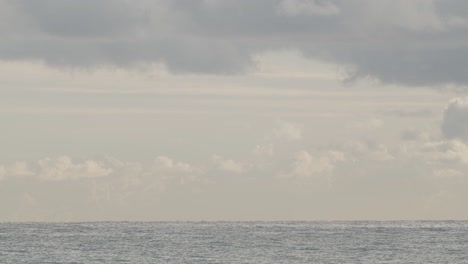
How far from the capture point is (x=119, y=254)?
16812 cm

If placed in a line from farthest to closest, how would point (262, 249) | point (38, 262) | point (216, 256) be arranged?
point (262, 249) → point (216, 256) → point (38, 262)

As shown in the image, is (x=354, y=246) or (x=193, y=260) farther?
(x=354, y=246)

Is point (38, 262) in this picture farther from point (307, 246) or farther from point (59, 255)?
point (307, 246)

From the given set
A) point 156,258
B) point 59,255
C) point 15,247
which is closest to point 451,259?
point 156,258

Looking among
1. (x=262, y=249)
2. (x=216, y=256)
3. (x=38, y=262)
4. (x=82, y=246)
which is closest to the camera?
(x=38, y=262)

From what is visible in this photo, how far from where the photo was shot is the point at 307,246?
626 ft

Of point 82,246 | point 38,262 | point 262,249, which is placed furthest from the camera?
point 82,246

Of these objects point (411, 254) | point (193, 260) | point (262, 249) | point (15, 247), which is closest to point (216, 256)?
point (193, 260)

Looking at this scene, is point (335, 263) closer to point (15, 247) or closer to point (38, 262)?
point (38, 262)

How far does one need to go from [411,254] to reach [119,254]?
1857 inches

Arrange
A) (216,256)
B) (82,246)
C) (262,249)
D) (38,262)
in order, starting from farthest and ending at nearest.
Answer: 1. (82,246)
2. (262,249)
3. (216,256)
4. (38,262)

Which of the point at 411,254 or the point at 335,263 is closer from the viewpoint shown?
the point at 335,263

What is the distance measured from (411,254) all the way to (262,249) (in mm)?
26095

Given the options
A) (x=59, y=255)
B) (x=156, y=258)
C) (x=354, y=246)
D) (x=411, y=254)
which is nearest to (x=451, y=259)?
(x=411, y=254)
